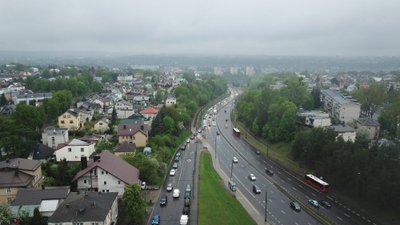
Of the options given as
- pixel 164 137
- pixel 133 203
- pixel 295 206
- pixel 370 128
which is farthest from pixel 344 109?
pixel 133 203

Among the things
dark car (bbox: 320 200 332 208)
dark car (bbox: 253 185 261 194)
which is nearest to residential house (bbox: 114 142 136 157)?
dark car (bbox: 253 185 261 194)

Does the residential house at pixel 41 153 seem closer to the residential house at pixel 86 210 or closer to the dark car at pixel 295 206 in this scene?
the residential house at pixel 86 210

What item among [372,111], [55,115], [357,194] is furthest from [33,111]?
[372,111]

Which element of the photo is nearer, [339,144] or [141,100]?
[339,144]

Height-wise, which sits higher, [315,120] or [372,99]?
[372,99]

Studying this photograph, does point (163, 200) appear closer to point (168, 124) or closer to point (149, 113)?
point (168, 124)
